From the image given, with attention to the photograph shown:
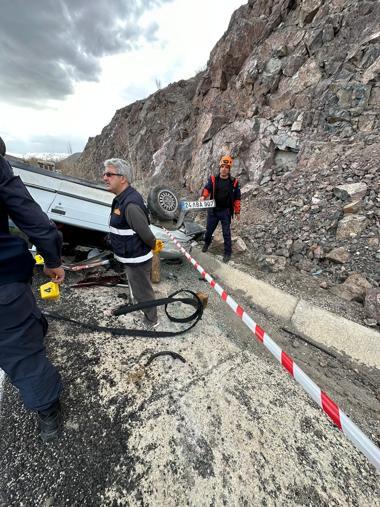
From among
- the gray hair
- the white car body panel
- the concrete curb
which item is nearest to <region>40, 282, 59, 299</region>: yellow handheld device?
the white car body panel

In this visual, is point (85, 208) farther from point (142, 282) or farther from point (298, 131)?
point (298, 131)

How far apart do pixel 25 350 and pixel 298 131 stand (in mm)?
8796

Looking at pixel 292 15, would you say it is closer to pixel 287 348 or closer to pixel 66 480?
pixel 287 348

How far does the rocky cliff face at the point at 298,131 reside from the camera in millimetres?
4953

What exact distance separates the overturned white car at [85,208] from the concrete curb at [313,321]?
53.0 inches

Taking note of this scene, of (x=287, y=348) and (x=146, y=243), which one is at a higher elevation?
(x=146, y=243)

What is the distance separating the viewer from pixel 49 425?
166 cm

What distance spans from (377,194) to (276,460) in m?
5.24

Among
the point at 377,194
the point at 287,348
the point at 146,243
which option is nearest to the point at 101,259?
the point at 146,243

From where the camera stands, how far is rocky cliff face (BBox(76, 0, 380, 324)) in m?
4.95

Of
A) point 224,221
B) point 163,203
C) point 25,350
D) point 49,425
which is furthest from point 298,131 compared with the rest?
point 49,425

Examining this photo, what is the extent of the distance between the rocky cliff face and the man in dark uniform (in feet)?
14.0

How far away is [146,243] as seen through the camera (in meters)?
2.47

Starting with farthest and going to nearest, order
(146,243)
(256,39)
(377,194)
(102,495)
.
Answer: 1. (256,39)
2. (377,194)
3. (146,243)
4. (102,495)
